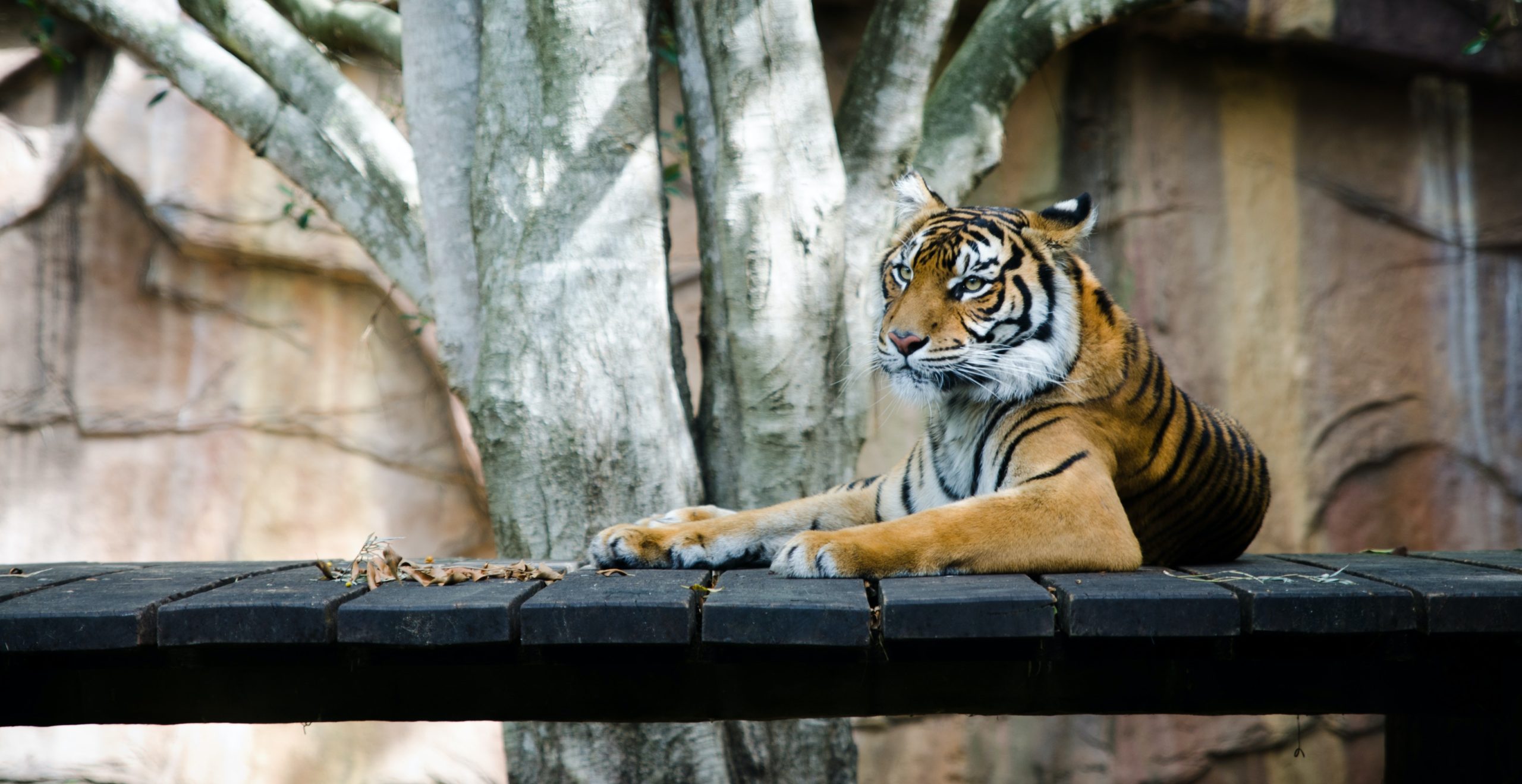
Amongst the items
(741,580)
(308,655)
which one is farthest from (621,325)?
(308,655)

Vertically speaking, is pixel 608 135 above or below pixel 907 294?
above

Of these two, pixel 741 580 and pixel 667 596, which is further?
pixel 741 580

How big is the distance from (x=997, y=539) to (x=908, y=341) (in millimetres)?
521

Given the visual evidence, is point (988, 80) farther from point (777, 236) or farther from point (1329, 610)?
point (1329, 610)

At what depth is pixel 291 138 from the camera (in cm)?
339

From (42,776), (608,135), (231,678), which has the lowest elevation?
(42,776)

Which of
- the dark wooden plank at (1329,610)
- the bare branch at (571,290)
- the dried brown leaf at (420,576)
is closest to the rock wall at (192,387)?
the bare branch at (571,290)

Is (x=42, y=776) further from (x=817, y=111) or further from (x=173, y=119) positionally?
(x=817, y=111)

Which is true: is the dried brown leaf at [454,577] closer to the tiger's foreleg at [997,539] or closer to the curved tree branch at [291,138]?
the tiger's foreleg at [997,539]

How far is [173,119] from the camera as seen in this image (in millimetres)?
5195

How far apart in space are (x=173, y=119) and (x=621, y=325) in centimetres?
335

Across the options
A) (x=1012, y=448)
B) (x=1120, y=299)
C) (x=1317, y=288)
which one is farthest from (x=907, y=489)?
(x=1317, y=288)

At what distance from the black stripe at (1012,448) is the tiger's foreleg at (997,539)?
0.12 m

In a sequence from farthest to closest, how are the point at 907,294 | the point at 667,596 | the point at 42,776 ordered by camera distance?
1. the point at 42,776
2. the point at 907,294
3. the point at 667,596
